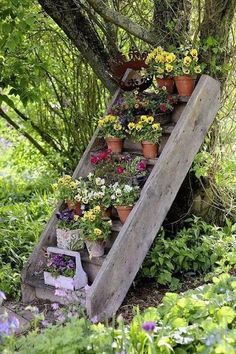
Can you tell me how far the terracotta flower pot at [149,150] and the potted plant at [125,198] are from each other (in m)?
0.34

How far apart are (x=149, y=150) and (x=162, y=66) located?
630mm

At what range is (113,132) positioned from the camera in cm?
423

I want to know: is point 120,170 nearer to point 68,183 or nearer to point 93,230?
point 68,183

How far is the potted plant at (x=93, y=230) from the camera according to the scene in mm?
3785

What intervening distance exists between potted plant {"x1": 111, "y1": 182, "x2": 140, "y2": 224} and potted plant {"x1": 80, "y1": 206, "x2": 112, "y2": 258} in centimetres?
11

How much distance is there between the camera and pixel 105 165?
165 inches

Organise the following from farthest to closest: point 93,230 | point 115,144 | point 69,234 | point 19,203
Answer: point 19,203 < point 115,144 < point 69,234 < point 93,230

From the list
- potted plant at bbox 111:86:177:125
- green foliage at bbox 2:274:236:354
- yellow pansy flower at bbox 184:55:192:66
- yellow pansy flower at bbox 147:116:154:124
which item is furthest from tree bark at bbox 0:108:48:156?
green foliage at bbox 2:274:236:354

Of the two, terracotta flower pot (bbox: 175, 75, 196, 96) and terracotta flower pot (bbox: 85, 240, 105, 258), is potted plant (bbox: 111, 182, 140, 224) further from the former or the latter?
terracotta flower pot (bbox: 175, 75, 196, 96)

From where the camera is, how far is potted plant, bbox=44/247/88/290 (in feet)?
12.3

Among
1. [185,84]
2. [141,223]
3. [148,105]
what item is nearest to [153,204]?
[141,223]

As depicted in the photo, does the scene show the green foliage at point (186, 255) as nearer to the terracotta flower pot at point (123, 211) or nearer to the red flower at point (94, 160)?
the terracotta flower pot at point (123, 211)

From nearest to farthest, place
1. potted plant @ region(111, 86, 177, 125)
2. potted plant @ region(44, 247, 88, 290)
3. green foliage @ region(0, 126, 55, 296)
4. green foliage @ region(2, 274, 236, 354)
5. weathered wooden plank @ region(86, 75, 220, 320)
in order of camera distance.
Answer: green foliage @ region(2, 274, 236, 354) → weathered wooden plank @ region(86, 75, 220, 320) → potted plant @ region(44, 247, 88, 290) → potted plant @ region(111, 86, 177, 125) → green foliage @ region(0, 126, 55, 296)

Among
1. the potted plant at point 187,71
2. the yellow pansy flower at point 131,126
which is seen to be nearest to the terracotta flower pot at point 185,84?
the potted plant at point 187,71
